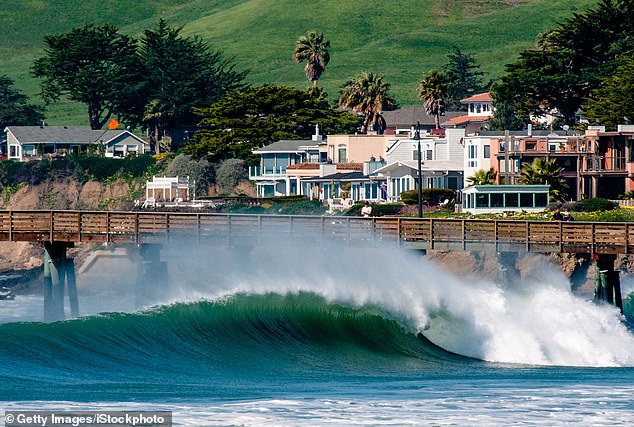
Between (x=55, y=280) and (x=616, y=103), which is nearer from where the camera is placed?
(x=55, y=280)

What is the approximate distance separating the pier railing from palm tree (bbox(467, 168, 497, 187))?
44.2m

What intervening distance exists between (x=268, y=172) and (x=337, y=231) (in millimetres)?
66889

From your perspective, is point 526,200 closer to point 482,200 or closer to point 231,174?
point 482,200

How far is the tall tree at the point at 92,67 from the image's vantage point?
152m

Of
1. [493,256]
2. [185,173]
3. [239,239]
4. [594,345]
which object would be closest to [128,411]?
[594,345]

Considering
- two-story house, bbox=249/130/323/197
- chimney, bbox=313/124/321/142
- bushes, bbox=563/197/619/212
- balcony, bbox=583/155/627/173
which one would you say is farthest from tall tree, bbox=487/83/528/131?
bushes, bbox=563/197/619/212

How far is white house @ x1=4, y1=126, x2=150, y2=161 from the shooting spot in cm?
13850

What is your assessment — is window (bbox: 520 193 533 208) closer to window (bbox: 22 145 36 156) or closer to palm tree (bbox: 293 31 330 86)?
window (bbox: 22 145 36 156)

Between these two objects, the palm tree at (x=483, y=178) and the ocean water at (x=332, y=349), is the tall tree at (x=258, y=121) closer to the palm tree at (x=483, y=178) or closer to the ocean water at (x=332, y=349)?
the palm tree at (x=483, y=178)

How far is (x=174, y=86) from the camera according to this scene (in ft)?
488

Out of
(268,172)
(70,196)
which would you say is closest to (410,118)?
(268,172)

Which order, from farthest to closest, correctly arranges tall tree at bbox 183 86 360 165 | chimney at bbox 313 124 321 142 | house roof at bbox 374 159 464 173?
tall tree at bbox 183 86 360 165 → chimney at bbox 313 124 321 142 → house roof at bbox 374 159 464 173

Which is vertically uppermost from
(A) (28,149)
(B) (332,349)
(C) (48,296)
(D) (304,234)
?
(A) (28,149)

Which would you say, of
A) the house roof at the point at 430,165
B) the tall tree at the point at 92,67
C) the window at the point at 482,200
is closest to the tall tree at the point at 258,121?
the house roof at the point at 430,165
